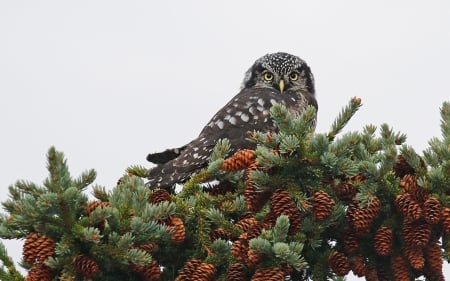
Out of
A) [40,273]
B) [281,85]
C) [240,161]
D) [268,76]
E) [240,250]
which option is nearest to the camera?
[40,273]

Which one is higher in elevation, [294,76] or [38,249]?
Answer: [294,76]

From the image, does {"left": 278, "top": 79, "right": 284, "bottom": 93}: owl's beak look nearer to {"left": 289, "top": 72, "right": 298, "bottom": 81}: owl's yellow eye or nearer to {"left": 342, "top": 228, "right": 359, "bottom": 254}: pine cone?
{"left": 289, "top": 72, "right": 298, "bottom": 81}: owl's yellow eye

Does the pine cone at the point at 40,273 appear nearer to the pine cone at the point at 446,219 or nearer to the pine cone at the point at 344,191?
the pine cone at the point at 344,191

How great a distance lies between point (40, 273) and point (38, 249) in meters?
0.11

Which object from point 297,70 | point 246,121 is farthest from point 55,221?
point 297,70

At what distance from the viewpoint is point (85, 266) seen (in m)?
3.49

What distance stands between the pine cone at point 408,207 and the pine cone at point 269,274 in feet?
2.34

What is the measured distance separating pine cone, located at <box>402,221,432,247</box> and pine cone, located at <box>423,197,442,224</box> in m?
0.04

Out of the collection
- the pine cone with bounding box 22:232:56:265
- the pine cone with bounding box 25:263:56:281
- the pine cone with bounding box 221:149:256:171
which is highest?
the pine cone with bounding box 221:149:256:171

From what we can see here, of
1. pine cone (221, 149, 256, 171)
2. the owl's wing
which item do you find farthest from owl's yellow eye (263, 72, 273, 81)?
pine cone (221, 149, 256, 171)

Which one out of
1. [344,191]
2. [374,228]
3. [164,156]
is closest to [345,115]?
[344,191]

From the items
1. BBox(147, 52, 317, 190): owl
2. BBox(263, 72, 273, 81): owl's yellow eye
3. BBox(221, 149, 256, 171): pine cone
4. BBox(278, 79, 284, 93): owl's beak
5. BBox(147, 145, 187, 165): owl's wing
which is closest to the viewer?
BBox(221, 149, 256, 171): pine cone

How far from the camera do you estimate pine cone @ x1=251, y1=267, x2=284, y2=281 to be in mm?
3513

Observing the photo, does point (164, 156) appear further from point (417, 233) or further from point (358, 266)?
point (417, 233)
